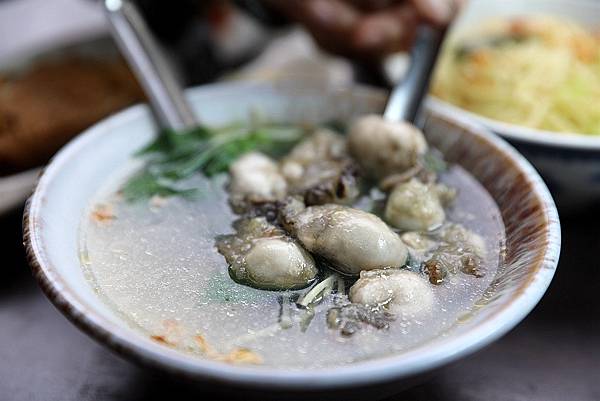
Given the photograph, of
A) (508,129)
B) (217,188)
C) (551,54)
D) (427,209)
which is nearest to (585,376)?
(427,209)

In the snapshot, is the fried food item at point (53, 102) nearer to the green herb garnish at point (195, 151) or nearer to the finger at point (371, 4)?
the green herb garnish at point (195, 151)

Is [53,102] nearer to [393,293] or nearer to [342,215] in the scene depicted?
[342,215]

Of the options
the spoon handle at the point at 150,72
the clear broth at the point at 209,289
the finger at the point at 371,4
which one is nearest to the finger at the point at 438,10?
the finger at the point at 371,4

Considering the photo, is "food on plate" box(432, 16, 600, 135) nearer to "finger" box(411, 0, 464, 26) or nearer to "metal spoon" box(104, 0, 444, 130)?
"finger" box(411, 0, 464, 26)

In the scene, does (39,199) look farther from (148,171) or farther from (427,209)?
(427,209)

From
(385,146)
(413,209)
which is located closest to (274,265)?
(413,209)

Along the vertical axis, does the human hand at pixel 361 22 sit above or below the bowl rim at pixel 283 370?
above

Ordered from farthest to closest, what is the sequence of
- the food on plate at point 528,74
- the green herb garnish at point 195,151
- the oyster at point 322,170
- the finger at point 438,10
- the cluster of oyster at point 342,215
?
the food on plate at point 528,74, the finger at point 438,10, the green herb garnish at point 195,151, the oyster at point 322,170, the cluster of oyster at point 342,215
